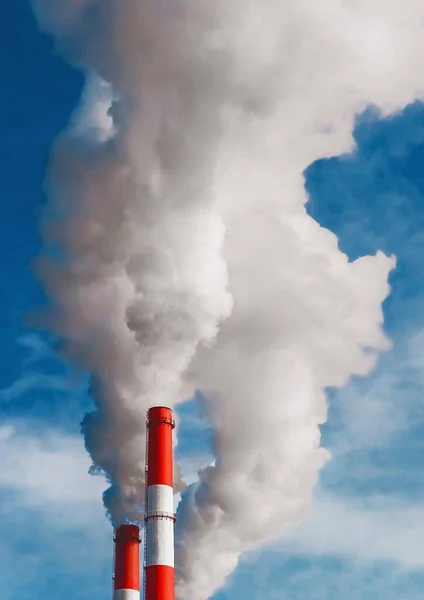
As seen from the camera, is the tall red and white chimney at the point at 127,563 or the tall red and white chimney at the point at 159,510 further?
the tall red and white chimney at the point at 127,563

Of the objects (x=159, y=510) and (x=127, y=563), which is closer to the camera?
(x=159, y=510)

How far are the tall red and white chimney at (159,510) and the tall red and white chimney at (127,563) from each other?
366 cm

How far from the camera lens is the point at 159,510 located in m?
38.0

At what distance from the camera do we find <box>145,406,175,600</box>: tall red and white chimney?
120 feet

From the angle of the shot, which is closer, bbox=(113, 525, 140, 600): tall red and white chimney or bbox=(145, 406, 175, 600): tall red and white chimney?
bbox=(145, 406, 175, 600): tall red and white chimney

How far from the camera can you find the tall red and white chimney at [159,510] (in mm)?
36469

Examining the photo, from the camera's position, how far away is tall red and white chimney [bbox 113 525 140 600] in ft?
131

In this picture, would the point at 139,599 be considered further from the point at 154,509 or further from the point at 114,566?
the point at 154,509

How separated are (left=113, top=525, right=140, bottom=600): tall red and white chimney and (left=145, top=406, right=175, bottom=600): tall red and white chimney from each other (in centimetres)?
366

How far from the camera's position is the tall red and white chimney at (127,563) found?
3994 cm

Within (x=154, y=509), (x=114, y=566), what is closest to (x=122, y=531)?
(x=114, y=566)

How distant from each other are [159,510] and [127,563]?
15.5 feet

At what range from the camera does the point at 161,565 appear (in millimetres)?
36781

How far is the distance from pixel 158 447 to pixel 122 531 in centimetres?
576
